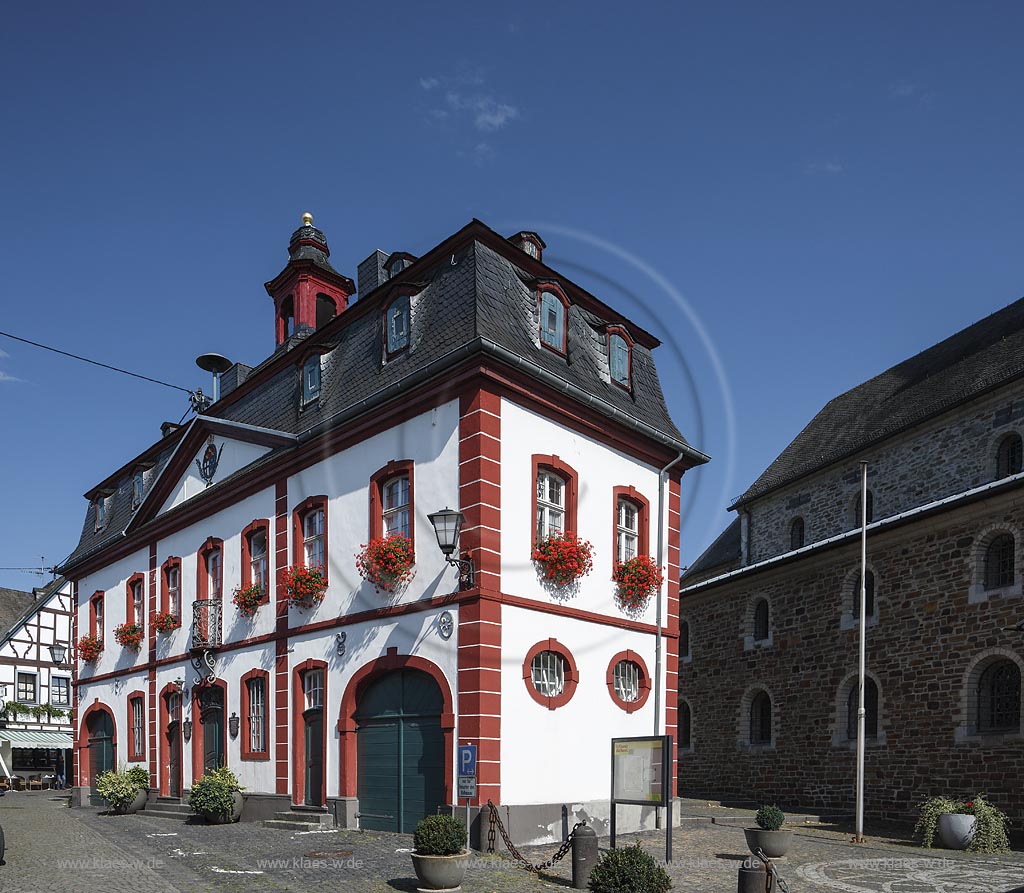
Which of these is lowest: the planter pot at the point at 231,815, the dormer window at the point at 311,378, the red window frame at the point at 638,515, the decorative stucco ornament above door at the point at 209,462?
the planter pot at the point at 231,815

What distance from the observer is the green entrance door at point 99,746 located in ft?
90.7

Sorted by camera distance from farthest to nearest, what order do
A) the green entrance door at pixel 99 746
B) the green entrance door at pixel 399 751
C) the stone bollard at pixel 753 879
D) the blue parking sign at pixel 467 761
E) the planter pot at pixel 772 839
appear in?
the green entrance door at pixel 99 746, the green entrance door at pixel 399 751, the blue parking sign at pixel 467 761, the planter pot at pixel 772 839, the stone bollard at pixel 753 879

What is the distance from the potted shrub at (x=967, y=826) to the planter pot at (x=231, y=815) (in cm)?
1257

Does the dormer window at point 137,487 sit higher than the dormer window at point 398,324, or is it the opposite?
the dormer window at point 398,324

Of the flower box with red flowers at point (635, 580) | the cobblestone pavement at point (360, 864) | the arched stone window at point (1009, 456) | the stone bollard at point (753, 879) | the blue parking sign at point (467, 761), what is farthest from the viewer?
the arched stone window at point (1009, 456)

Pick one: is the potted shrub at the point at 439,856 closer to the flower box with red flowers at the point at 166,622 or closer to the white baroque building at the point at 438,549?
the white baroque building at the point at 438,549

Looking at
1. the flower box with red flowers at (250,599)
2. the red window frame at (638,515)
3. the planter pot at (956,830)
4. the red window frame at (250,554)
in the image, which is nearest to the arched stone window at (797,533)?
the red window frame at (638,515)

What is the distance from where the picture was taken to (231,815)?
19.3 metres

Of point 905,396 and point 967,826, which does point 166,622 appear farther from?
point 905,396

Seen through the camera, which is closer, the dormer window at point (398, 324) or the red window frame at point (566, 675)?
the red window frame at point (566, 675)

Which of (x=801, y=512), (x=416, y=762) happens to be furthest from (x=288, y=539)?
(x=801, y=512)

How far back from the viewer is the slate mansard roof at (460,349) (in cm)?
1677

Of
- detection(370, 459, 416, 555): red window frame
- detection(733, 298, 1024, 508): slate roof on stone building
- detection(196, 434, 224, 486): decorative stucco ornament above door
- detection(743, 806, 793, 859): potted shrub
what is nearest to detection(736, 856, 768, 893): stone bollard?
detection(743, 806, 793, 859): potted shrub

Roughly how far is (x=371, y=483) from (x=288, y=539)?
3.21 m
